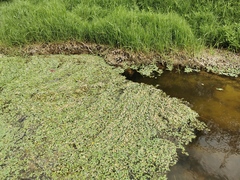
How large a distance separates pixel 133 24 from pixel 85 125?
184cm

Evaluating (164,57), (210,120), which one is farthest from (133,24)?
(210,120)

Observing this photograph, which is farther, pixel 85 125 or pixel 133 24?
pixel 133 24

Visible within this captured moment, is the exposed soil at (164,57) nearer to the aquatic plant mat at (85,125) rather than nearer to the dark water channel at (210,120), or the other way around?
the dark water channel at (210,120)

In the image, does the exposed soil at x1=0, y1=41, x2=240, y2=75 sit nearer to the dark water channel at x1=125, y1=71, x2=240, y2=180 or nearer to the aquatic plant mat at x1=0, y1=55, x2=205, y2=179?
the dark water channel at x1=125, y1=71, x2=240, y2=180

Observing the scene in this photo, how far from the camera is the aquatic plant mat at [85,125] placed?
7.13ft

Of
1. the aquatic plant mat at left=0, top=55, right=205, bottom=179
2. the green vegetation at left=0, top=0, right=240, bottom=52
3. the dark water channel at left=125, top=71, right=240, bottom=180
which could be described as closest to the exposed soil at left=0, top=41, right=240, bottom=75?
the green vegetation at left=0, top=0, right=240, bottom=52

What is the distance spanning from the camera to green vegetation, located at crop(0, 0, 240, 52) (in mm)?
3719

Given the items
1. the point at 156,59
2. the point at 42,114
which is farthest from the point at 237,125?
the point at 42,114

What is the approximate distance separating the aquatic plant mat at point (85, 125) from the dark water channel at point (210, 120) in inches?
4.8

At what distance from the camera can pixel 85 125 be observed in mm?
2559

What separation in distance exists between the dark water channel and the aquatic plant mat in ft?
0.40

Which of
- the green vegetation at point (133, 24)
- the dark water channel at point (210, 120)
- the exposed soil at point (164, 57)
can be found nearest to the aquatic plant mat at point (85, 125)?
the dark water channel at point (210, 120)

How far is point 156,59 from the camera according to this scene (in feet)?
12.1

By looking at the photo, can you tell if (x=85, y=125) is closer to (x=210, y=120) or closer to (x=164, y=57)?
(x=210, y=120)
